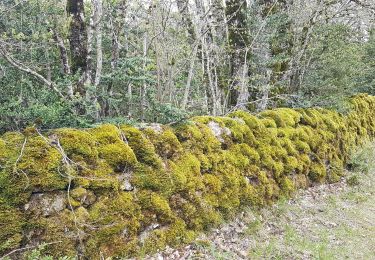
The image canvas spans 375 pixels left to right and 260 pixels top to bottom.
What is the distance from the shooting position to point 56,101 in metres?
4.50

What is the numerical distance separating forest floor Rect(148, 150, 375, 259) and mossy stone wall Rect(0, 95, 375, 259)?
0.63 ft

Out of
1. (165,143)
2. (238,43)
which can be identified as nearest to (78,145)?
(165,143)

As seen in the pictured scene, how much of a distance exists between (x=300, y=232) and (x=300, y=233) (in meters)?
0.04

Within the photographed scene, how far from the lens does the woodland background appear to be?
4703 mm

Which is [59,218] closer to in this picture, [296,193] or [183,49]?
[183,49]

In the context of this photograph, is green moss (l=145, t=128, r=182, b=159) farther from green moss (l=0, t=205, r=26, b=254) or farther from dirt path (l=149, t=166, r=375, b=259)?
green moss (l=0, t=205, r=26, b=254)

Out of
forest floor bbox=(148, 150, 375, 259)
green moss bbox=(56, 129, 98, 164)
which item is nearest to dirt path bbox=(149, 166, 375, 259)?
forest floor bbox=(148, 150, 375, 259)

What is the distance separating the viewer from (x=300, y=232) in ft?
17.2

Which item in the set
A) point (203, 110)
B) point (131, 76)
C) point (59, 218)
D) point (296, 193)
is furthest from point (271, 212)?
point (59, 218)

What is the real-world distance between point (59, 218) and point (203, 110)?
Result: 4.09m

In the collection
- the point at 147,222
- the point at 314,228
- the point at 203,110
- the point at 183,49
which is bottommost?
the point at 314,228

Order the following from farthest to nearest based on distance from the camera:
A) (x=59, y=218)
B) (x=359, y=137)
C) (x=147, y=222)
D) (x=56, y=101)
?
(x=359, y=137)
(x=56, y=101)
(x=147, y=222)
(x=59, y=218)

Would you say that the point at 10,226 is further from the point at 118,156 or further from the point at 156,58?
the point at 156,58

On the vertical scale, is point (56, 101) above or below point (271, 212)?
above
